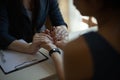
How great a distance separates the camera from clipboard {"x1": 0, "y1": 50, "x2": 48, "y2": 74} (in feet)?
4.08

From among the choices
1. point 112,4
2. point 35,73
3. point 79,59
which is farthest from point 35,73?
point 112,4

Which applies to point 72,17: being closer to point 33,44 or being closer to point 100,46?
point 33,44

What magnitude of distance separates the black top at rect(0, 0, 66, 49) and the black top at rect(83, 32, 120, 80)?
1.11 m

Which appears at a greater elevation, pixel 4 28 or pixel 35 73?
pixel 4 28

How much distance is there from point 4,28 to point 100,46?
1.15 m

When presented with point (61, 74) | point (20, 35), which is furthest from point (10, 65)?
point (20, 35)

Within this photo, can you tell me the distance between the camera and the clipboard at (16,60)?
1243 millimetres

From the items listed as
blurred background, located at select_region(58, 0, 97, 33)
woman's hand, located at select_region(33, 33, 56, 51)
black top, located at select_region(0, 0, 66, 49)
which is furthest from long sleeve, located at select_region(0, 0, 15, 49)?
blurred background, located at select_region(58, 0, 97, 33)

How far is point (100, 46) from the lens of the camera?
0.66 meters

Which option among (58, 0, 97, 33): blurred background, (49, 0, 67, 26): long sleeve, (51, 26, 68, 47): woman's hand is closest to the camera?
(51, 26, 68, 47): woman's hand

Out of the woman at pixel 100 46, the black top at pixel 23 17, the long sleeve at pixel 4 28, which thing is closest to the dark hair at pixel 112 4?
the woman at pixel 100 46

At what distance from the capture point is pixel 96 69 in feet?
2.18

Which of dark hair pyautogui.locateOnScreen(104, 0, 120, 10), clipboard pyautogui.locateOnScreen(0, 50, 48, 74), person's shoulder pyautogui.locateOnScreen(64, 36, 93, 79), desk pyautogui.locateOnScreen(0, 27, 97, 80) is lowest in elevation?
A: desk pyautogui.locateOnScreen(0, 27, 97, 80)

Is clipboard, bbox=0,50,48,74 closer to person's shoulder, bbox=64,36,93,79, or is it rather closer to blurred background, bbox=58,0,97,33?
person's shoulder, bbox=64,36,93,79
